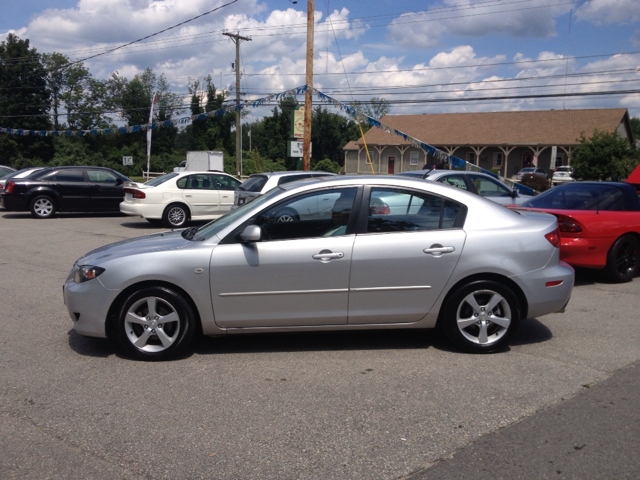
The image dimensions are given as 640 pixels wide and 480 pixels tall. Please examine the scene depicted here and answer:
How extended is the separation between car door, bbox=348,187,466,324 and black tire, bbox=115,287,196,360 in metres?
1.48

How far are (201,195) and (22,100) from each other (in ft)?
197

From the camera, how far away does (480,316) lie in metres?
5.11

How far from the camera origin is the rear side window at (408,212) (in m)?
5.10

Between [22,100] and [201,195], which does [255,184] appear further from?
[22,100]

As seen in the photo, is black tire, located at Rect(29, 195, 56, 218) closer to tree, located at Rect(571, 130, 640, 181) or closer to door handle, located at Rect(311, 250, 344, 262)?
door handle, located at Rect(311, 250, 344, 262)

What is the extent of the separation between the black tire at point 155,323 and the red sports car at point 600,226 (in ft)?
18.0

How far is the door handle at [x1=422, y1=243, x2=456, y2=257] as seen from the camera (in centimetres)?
500

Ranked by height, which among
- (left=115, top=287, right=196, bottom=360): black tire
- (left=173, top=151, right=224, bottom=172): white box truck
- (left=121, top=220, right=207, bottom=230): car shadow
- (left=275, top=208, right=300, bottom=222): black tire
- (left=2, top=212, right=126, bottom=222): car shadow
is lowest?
(left=121, top=220, right=207, bottom=230): car shadow

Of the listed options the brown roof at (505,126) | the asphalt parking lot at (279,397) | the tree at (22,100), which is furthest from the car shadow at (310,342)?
the tree at (22,100)

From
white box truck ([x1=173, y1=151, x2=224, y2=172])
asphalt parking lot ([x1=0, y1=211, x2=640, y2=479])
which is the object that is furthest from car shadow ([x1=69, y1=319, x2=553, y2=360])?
white box truck ([x1=173, y1=151, x2=224, y2=172])

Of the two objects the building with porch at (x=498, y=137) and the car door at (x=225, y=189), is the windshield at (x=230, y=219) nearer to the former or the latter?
the car door at (x=225, y=189)

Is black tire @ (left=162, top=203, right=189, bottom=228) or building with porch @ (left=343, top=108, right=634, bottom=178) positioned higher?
building with porch @ (left=343, top=108, right=634, bottom=178)

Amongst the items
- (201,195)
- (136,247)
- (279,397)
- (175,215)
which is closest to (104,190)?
(175,215)

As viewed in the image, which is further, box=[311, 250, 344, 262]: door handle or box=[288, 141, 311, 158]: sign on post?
box=[288, 141, 311, 158]: sign on post
